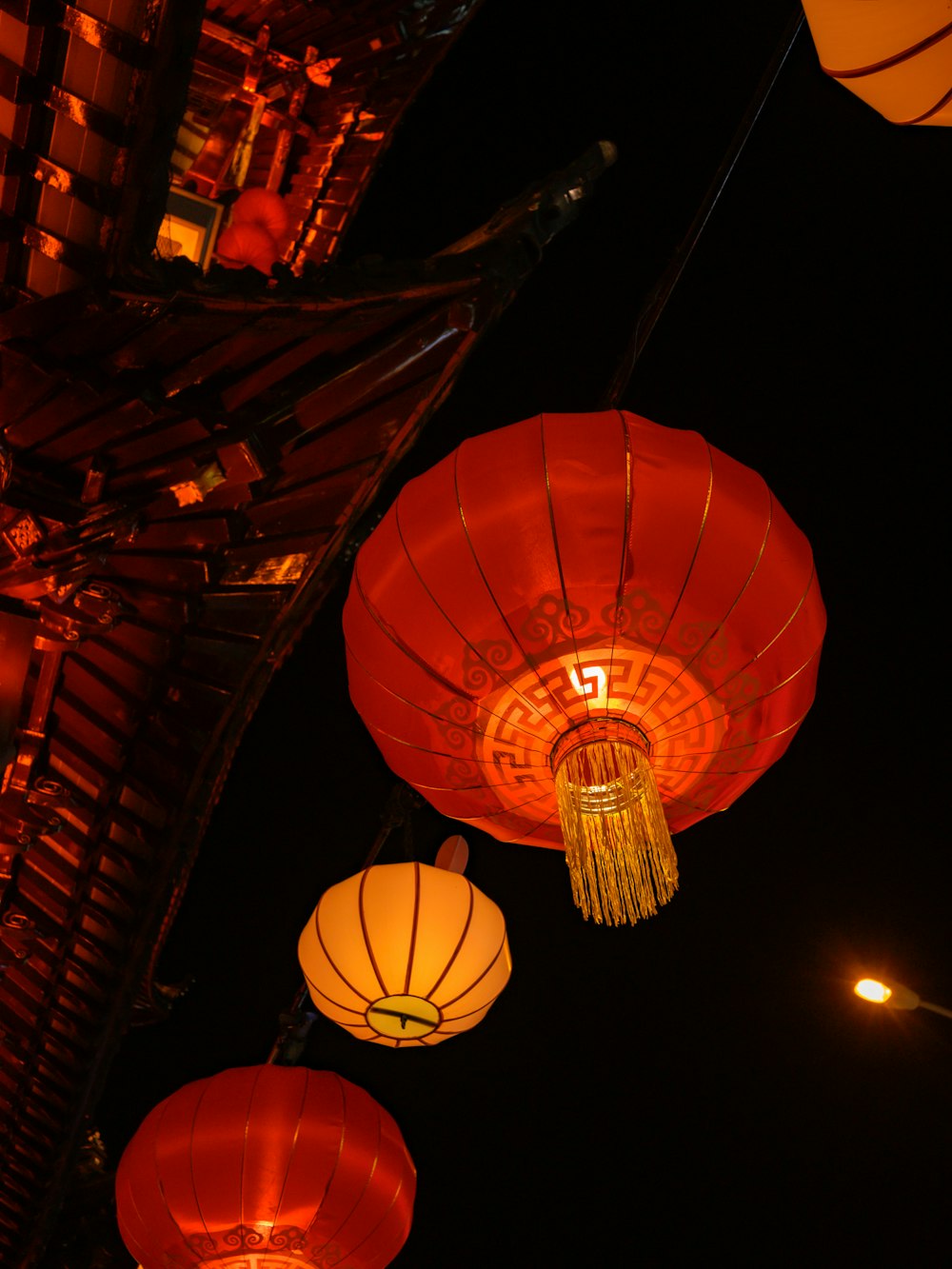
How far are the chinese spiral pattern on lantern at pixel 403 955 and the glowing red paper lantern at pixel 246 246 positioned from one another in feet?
9.43

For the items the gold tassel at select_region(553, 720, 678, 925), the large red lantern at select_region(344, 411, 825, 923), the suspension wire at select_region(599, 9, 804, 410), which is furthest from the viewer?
the suspension wire at select_region(599, 9, 804, 410)

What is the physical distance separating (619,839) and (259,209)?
3566mm

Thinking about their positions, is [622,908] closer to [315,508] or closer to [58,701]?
[315,508]

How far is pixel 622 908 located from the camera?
9.79 feet

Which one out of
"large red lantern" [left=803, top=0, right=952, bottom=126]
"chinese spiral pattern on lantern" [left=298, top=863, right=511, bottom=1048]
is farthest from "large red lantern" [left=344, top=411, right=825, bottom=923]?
"chinese spiral pattern on lantern" [left=298, top=863, right=511, bottom=1048]

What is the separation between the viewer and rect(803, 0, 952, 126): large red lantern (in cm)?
261

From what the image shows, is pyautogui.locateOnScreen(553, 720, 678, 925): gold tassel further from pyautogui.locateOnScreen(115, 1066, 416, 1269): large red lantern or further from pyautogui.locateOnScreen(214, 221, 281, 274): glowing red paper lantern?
pyautogui.locateOnScreen(214, 221, 281, 274): glowing red paper lantern

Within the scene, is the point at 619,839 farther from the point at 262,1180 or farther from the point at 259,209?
the point at 259,209

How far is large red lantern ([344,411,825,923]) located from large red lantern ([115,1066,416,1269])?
2106mm

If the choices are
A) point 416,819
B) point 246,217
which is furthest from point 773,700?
point 416,819

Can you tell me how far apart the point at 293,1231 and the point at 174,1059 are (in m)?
4.22

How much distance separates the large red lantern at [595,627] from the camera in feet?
9.22

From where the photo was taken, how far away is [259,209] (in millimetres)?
5000

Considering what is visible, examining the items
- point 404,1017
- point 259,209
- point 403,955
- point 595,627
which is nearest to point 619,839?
point 595,627
